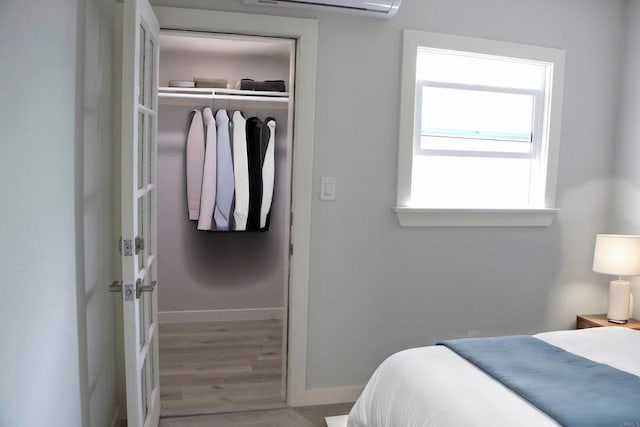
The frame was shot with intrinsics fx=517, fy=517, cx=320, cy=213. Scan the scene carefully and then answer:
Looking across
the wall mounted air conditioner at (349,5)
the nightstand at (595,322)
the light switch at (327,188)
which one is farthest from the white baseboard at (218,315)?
the wall mounted air conditioner at (349,5)

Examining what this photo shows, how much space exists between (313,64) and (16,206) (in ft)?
5.84

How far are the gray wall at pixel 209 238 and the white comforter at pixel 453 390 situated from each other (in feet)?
7.89

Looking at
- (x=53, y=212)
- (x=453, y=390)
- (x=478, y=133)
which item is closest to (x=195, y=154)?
(x=478, y=133)

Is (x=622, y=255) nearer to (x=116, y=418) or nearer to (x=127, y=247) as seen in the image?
(x=127, y=247)

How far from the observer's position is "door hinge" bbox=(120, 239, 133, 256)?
6.08 feet

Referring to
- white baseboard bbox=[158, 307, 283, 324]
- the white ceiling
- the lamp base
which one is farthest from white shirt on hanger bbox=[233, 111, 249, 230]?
the lamp base

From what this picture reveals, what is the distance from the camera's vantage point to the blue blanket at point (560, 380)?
1.51 metres

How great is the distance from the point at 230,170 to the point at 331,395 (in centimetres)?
194

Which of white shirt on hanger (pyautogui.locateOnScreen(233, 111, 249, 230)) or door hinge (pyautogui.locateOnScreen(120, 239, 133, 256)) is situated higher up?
white shirt on hanger (pyautogui.locateOnScreen(233, 111, 249, 230))

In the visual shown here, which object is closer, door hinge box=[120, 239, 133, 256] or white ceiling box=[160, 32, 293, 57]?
door hinge box=[120, 239, 133, 256]

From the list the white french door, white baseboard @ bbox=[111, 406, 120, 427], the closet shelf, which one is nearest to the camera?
the white french door

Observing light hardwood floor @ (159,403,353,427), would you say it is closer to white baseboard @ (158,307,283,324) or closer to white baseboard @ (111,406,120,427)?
white baseboard @ (111,406,120,427)

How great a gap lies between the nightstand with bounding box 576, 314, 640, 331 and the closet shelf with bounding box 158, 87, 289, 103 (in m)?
2.65

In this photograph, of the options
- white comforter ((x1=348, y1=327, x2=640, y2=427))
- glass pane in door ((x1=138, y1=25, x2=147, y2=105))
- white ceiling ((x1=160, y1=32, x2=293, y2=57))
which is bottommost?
white comforter ((x1=348, y1=327, x2=640, y2=427))
